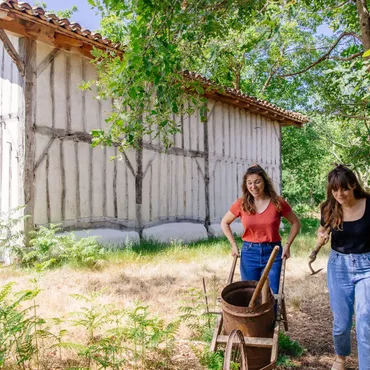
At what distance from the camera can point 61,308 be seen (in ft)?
16.7

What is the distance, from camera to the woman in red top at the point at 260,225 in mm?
4062

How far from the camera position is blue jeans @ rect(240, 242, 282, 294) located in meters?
4.06

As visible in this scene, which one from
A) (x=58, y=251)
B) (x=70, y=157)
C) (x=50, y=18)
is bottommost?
(x=58, y=251)

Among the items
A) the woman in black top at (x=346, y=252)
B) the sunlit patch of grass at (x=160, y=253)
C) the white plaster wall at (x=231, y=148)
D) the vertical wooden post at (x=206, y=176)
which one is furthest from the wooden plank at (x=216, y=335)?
the white plaster wall at (x=231, y=148)

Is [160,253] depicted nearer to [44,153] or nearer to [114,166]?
[114,166]

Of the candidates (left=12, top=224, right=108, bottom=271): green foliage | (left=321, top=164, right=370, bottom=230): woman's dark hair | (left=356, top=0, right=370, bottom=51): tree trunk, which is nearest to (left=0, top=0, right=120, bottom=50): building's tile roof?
(left=12, top=224, right=108, bottom=271): green foliage

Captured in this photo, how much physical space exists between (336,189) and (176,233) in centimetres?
772

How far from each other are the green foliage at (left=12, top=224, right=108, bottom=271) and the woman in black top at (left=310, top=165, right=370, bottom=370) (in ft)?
15.5

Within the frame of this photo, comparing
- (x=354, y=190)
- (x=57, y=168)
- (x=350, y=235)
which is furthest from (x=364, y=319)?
(x=57, y=168)

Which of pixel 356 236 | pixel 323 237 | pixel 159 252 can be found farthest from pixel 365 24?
pixel 159 252

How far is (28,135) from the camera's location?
770cm

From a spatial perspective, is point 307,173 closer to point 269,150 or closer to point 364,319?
point 269,150

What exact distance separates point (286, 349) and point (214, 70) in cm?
331

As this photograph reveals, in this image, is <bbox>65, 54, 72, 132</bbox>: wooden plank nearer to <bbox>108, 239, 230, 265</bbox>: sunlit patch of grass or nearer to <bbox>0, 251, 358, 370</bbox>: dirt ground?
<bbox>108, 239, 230, 265</bbox>: sunlit patch of grass
